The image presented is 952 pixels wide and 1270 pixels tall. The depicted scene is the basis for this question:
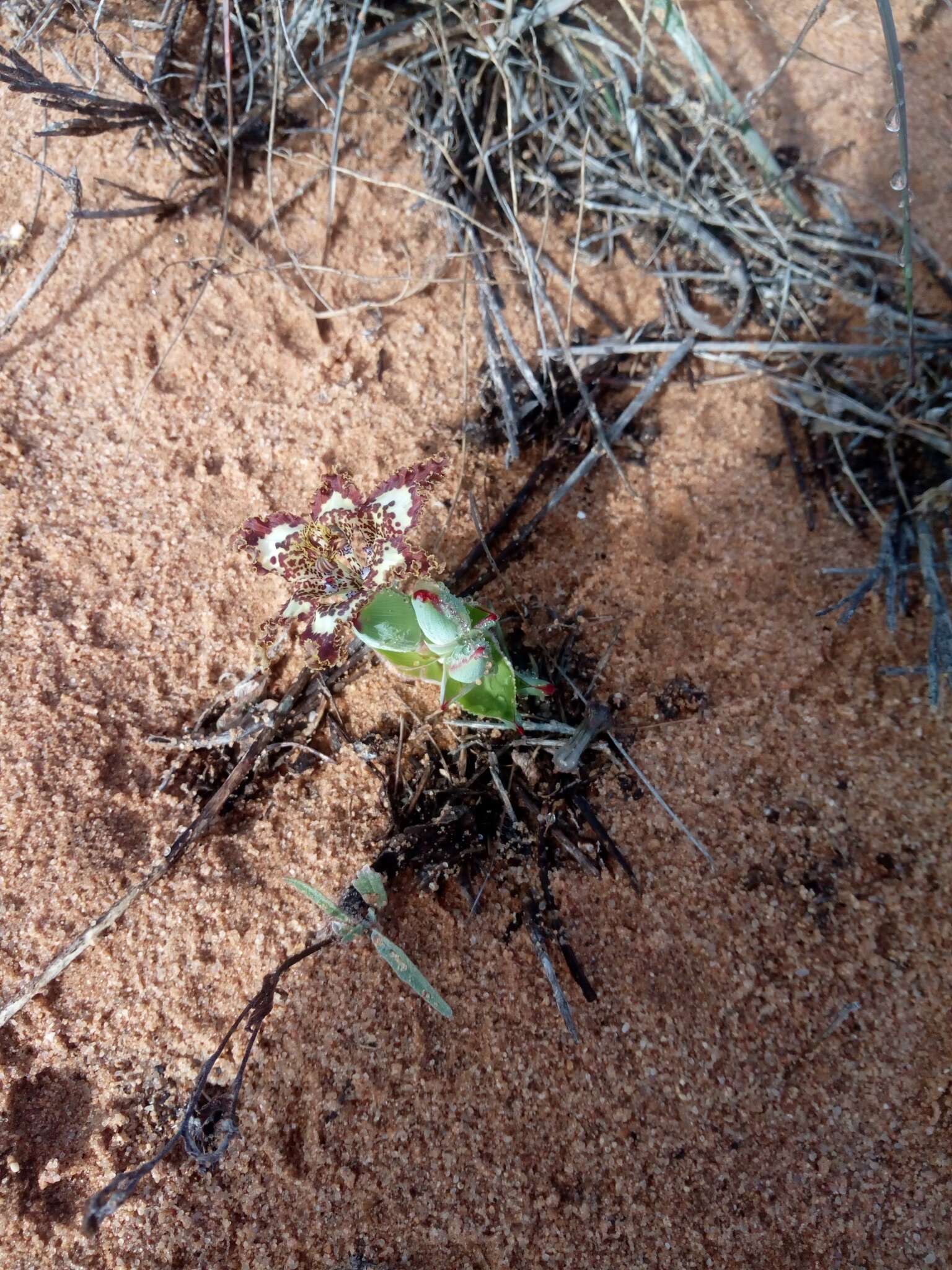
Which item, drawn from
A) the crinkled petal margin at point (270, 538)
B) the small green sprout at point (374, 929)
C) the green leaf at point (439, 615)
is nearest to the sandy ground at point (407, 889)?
the small green sprout at point (374, 929)

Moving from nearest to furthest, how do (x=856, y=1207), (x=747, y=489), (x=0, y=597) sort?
(x=856, y=1207) < (x=0, y=597) < (x=747, y=489)

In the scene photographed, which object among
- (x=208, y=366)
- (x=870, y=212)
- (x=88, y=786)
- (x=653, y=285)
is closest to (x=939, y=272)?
(x=870, y=212)

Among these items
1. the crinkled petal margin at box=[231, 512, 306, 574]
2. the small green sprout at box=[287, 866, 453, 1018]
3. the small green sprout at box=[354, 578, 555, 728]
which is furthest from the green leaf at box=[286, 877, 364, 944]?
the crinkled petal margin at box=[231, 512, 306, 574]

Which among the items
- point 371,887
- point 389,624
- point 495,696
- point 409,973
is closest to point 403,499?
point 389,624

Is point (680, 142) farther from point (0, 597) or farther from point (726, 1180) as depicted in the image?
point (726, 1180)

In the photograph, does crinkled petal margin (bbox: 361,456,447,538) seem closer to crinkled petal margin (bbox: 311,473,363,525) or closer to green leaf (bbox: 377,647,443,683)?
crinkled petal margin (bbox: 311,473,363,525)

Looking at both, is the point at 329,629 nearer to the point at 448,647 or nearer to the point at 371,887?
the point at 448,647
